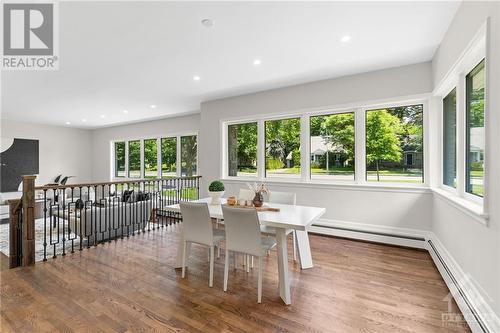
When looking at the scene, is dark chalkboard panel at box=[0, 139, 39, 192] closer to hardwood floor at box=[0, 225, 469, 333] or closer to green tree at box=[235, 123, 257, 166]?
hardwood floor at box=[0, 225, 469, 333]

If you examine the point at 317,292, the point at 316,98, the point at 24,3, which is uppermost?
the point at 24,3

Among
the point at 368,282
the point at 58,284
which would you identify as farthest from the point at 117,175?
the point at 368,282

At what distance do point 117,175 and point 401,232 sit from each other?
9.30m

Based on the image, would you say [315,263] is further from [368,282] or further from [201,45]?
[201,45]

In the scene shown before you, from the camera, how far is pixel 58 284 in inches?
101

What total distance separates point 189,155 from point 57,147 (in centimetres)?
552

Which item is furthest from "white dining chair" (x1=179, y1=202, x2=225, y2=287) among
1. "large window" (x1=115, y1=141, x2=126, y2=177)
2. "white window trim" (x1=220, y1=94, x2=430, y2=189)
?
"large window" (x1=115, y1=141, x2=126, y2=177)

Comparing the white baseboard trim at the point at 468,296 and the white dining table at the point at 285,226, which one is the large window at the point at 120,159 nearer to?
the white dining table at the point at 285,226

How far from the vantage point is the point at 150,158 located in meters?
8.18

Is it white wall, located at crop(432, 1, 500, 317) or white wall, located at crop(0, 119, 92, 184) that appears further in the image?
white wall, located at crop(0, 119, 92, 184)

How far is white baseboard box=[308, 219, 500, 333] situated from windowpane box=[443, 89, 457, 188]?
86 centimetres

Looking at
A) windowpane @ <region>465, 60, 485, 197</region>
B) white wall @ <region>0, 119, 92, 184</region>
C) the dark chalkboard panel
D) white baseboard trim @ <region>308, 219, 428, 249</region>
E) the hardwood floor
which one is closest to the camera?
the hardwood floor

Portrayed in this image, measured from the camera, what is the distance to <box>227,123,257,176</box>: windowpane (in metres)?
5.31

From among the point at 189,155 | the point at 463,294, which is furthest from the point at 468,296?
the point at 189,155
